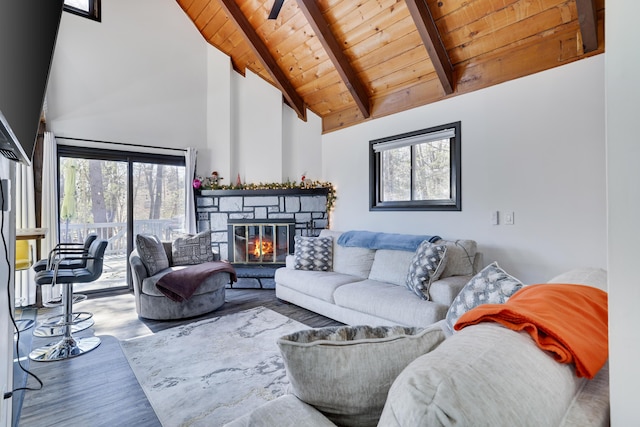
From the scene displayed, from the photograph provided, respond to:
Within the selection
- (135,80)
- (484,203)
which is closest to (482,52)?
(484,203)

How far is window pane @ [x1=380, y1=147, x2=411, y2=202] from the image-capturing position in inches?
154

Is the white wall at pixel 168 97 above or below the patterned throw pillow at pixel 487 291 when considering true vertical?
above

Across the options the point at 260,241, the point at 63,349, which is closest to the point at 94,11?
the point at 260,241

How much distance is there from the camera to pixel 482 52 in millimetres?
3109

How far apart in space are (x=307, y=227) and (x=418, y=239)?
6.52ft

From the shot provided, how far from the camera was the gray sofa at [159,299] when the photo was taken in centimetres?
331

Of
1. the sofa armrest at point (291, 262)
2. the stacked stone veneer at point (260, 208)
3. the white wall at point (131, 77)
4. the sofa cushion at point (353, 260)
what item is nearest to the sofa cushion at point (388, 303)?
the sofa cushion at point (353, 260)

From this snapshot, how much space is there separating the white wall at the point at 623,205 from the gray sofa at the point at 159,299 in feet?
11.3

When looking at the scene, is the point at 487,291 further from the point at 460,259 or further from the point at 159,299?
the point at 159,299

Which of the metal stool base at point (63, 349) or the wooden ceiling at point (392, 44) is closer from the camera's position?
the metal stool base at point (63, 349)

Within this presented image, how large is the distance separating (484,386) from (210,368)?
2256mm

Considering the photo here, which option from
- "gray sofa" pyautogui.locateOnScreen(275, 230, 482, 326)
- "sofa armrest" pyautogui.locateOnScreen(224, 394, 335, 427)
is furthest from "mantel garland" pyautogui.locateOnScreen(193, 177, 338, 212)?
"sofa armrest" pyautogui.locateOnScreen(224, 394, 335, 427)

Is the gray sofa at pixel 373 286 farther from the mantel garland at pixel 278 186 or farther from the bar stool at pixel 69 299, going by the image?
the bar stool at pixel 69 299

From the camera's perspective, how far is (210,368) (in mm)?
2334
